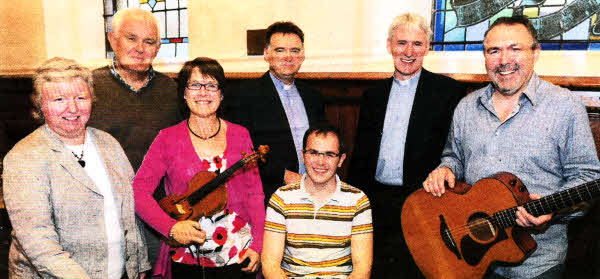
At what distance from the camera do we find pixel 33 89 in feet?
4.91

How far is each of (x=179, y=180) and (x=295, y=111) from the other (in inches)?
31.6

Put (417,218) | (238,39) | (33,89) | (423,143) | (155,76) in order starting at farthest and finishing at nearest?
1. (238,39)
2. (155,76)
3. (423,143)
4. (417,218)
5. (33,89)

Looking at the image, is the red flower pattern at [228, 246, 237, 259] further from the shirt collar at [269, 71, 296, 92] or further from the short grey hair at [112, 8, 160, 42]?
the short grey hair at [112, 8, 160, 42]

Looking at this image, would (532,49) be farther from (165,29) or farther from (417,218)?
(165,29)

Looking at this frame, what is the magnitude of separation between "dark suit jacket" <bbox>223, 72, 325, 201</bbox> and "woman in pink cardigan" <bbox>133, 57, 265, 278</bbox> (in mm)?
342

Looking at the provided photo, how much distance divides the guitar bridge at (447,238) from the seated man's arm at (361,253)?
1.28 ft

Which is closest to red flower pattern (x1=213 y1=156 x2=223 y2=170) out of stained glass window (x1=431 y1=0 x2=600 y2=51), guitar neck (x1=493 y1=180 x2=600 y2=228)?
guitar neck (x1=493 y1=180 x2=600 y2=228)

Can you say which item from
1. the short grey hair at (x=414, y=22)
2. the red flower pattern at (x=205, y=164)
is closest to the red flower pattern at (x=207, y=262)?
the red flower pattern at (x=205, y=164)

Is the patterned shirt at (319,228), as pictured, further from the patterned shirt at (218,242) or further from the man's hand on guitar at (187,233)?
the man's hand on guitar at (187,233)

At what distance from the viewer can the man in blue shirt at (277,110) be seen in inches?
86.2

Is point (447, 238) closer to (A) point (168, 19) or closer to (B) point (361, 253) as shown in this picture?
(B) point (361, 253)

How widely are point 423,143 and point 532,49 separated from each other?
671 millimetres

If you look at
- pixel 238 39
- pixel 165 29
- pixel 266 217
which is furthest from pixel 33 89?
pixel 165 29

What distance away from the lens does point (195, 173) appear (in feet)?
5.72
